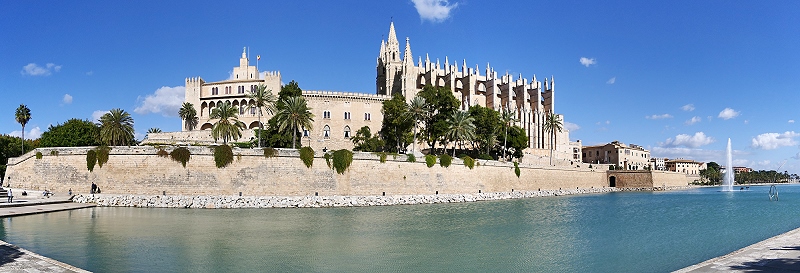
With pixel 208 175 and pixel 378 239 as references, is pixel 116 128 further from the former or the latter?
pixel 378 239

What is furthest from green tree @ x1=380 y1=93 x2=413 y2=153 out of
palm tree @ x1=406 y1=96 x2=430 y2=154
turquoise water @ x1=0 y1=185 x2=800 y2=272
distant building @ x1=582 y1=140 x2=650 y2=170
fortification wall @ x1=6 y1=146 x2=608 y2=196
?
distant building @ x1=582 y1=140 x2=650 y2=170

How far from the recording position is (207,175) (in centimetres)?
3850

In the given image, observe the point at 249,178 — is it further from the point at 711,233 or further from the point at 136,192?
the point at 711,233

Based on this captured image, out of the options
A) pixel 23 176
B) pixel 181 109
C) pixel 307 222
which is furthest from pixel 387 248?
pixel 181 109

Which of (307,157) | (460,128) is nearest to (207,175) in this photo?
(307,157)

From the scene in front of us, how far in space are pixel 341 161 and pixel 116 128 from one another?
22.4m

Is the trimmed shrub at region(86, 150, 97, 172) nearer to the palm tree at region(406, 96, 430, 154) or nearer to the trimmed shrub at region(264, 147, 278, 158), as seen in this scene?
the trimmed shrub at region(264, 147, 278, 158)

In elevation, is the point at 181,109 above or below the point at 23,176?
above

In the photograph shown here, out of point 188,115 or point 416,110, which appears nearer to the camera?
point 416,110

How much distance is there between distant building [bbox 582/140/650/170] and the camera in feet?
338

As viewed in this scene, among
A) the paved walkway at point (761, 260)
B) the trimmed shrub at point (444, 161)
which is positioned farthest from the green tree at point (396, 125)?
the paved walkway at point (761, 260)

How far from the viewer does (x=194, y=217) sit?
30.0 metres

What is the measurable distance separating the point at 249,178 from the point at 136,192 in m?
7.71

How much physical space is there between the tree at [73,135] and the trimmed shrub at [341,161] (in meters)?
28.1
